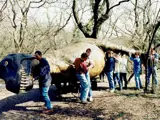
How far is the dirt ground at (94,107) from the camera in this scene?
9.41 m

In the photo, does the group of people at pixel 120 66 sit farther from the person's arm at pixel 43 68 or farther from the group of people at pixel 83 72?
the person's arm at pixel 43 68

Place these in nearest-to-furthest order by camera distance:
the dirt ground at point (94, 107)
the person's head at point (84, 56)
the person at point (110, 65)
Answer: the dirt ground at point (94, 107) → the person's head at point (84, 56) → the person at point (110, 65)

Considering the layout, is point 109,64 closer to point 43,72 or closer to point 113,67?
point 113,67

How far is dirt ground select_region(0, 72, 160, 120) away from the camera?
9414 mm

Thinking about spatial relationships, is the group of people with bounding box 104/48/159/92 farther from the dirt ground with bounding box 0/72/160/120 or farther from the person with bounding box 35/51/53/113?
the person with bounding box 35/51/53/113

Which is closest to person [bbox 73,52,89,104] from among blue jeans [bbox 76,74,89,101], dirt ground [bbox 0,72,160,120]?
blue jeans [bbox 76,74,89,101]

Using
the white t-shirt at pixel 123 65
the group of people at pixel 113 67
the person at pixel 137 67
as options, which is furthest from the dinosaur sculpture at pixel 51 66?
the person at pixel 137 67

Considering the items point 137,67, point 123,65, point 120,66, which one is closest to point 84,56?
point 120,66

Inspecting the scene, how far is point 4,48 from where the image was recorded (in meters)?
32.3

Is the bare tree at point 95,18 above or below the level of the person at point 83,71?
above

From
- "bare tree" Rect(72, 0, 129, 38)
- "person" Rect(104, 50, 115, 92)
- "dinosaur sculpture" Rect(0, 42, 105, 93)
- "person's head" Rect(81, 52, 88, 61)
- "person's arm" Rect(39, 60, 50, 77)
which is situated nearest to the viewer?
"dinosaur sculpture" Rect(0, 42, 105, 93)

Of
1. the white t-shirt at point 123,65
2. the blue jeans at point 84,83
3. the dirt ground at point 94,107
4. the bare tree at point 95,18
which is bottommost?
the dirt ground at point 94,107

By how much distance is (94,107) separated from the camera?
1045 cm

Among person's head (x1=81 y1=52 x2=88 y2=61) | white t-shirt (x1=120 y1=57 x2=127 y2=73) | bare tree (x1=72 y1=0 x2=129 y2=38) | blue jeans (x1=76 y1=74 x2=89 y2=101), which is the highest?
bare tree (x1=72 y1=0 x2=129 y2=38)
